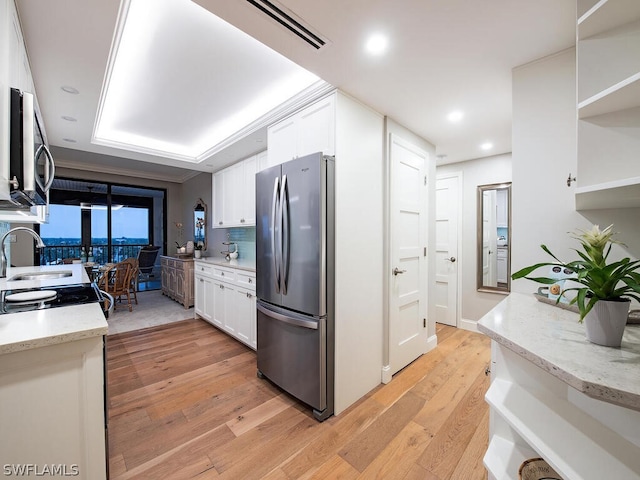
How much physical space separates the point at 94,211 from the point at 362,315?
6507 millimetres

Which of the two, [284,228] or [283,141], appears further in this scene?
[283,141]

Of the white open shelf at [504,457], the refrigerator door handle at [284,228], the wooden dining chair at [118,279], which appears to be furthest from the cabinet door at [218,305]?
the white open shelf at [504,457]

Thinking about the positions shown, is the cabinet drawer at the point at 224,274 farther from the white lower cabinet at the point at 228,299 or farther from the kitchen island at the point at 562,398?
the kitchen island at the point at 562,398

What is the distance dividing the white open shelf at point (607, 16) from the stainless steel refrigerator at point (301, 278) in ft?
4.47

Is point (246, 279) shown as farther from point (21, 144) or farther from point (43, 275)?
point (21, 144)

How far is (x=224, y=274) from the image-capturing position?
3.41 meters

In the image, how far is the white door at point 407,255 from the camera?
2482 mm

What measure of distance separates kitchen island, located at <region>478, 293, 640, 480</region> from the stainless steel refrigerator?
3.37 feet

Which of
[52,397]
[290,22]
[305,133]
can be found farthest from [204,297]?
[290,22]

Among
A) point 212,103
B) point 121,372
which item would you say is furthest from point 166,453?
point 212,103

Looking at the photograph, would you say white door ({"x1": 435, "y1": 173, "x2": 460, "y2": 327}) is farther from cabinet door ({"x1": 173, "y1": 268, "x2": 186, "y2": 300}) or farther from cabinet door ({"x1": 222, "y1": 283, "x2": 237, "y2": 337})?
cabinet door ({"x1": 173, "y1": 268, "x2": 186, "y2": 300})

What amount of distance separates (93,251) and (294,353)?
6227mm

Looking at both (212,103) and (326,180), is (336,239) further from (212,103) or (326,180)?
(212,103)

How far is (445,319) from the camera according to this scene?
3875 millimetres
